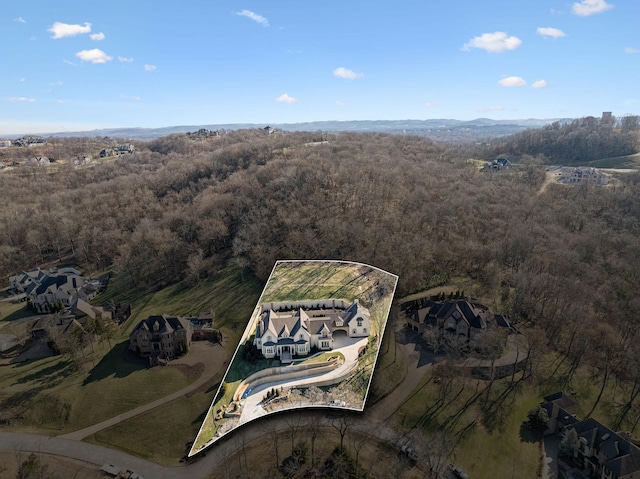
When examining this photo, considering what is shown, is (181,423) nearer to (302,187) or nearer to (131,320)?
(131,320)

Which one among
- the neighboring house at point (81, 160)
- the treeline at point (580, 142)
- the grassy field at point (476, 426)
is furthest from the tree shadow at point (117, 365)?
the neighboring house at point (81, 160)

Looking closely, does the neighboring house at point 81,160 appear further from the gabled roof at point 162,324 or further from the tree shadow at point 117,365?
the gabled roof at point 162,324

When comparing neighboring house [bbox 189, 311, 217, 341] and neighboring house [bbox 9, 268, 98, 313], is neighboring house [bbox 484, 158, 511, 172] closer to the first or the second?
neighboring house [bbox 189, 311, 217, 341]

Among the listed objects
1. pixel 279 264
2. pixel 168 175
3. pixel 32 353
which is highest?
pixel 168 175

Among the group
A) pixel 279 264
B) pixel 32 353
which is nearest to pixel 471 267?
pixel 279 264

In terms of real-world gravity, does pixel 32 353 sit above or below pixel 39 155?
below
